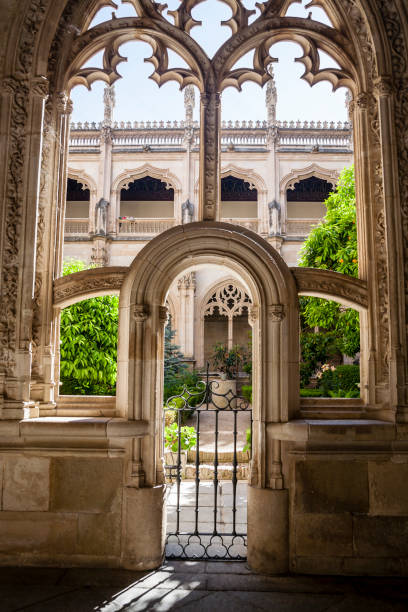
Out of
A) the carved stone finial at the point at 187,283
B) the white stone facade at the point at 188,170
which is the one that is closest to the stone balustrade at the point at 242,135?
the white stone facade at the point at 188,170

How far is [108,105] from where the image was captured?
54.7 ft

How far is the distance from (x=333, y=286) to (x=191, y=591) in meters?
2.69

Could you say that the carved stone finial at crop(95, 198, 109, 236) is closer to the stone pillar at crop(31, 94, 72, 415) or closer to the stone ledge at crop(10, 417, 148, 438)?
the stone pillar at crop(31, 94, 72, 415)

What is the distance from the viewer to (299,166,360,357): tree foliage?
7707 millimetres

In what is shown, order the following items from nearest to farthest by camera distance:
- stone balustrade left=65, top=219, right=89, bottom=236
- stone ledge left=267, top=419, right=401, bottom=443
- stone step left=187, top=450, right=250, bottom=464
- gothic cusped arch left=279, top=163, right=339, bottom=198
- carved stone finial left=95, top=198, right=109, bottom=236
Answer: stone ledge left=267, top=419, right=401, bottom=443 → stone step left=187, top=450, right=250, bottom=464 → gothic cusped arch left=279, top=163, right=339, bottom=198 → carved stone finial left=95, top=198, right=109, bottom=236 → stone balustrade left=65, top=219, right=89, bottom=236

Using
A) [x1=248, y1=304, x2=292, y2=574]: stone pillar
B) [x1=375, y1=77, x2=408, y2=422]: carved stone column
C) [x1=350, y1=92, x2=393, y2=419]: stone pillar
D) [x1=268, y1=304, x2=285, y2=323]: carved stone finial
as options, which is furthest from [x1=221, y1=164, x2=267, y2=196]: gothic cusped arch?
[x1=248, y1=304, x2=292, y2=574]: stone pillar

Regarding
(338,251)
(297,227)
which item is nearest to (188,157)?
(297,227)

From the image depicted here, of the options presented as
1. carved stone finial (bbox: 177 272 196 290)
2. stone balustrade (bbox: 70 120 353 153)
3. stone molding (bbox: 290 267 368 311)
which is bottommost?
stone molding (bbox: 290 267 368 311)

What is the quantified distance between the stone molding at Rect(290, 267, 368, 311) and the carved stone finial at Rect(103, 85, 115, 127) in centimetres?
1460

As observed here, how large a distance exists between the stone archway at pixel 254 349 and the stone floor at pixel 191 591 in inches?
10.9

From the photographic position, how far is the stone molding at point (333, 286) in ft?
13.2

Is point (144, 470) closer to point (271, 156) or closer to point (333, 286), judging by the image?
point (333, 286)

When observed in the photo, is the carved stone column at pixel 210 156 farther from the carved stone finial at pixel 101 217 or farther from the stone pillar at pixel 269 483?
the carved stone finial at pixel 101 217

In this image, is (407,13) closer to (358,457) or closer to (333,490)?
(358,457)
